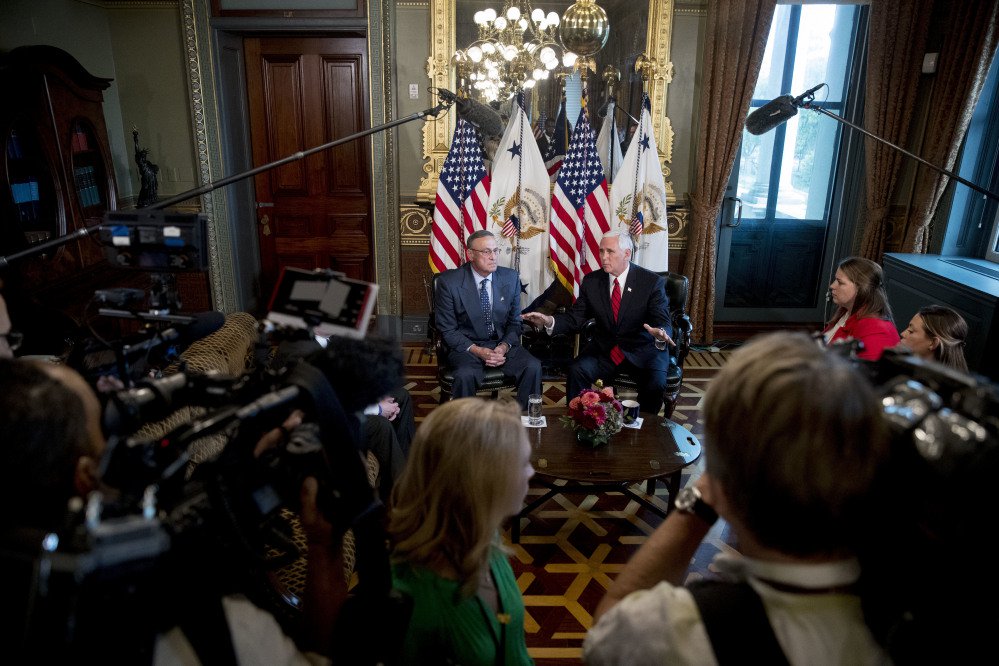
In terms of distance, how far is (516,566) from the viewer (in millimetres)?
2662

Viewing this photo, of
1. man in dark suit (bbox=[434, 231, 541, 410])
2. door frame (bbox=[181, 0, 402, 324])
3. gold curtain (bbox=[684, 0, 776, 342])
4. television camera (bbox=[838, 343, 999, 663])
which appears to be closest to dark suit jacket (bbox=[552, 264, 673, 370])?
man in dark suit (bbox=[434, 231, 541, 410])

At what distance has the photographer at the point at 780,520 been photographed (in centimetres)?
74

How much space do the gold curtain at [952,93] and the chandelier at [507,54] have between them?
9.30ft

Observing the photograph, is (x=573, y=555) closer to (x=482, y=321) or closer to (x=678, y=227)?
(x=482, y=321)

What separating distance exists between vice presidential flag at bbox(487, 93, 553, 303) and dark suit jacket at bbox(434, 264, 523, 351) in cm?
85

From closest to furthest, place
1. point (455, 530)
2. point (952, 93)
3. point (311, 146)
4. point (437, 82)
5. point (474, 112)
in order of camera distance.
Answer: point (455, 530) → point (474, 112) → point (952, 93) → point (437, 82) → point (311, 146)

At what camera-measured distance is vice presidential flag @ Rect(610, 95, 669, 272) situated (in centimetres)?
466

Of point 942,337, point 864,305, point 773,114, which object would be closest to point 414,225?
point 773,114

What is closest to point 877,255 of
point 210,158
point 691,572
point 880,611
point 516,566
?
point 691,572

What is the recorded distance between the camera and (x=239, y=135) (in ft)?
17.5

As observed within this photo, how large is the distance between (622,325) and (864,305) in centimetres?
125

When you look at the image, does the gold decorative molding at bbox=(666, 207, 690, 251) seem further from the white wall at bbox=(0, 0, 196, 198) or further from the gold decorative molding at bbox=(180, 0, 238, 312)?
the white wall at bbox=(0, 0, 196, 198)

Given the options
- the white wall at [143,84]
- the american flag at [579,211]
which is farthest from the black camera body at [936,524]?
the white wall at [143,84]

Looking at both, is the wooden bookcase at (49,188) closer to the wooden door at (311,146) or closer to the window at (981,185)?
the wooden door at (311,146)
